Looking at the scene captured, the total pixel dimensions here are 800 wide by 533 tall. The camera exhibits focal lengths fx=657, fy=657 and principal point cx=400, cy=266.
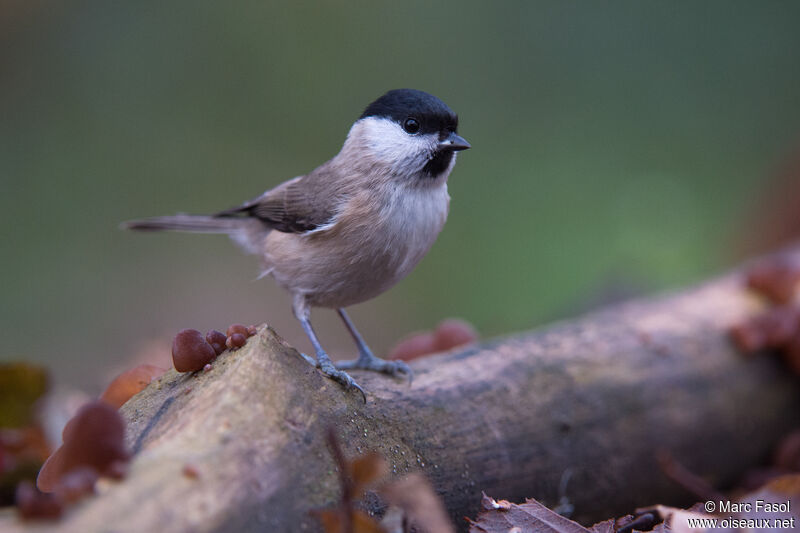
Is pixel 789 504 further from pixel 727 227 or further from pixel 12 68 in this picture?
pixel 12 68

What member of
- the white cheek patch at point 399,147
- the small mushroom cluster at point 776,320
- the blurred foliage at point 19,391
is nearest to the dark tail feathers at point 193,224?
the blurred foliage at point 19,391

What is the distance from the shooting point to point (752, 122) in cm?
891

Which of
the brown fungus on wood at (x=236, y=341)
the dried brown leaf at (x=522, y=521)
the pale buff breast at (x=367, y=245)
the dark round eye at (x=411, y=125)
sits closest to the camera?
the dried brown leaf at (x=522, y=521)

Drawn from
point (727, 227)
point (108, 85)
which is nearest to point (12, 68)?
point (108, 85)

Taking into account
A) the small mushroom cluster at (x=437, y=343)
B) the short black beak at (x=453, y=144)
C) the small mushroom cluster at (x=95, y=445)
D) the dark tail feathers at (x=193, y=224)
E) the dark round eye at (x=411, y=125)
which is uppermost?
the dark round eye at (x=411, y=125)

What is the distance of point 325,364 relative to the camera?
2.62m

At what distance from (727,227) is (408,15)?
4.87m

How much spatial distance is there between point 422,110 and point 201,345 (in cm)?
141

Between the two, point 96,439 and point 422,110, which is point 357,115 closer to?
point 422,110

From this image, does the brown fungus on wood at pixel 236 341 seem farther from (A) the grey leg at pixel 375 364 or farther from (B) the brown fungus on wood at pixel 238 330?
(A) the grey leg at pixel 375 364

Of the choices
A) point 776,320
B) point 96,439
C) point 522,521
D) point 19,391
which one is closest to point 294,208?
point 19,391

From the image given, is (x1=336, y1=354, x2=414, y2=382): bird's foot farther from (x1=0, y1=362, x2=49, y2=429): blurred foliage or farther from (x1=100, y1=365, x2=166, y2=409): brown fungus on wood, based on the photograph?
(x1=0, y1=362, x2=49, y2=429): blurred foliage

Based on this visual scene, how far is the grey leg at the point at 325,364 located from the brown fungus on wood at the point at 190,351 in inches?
18.5

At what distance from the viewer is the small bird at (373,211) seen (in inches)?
110
